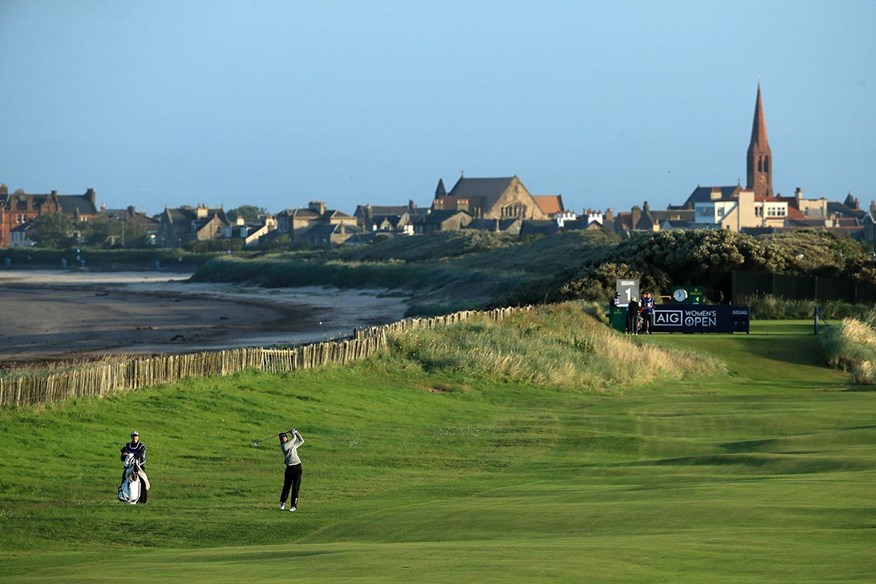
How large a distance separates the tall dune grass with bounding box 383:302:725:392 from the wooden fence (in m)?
1.29

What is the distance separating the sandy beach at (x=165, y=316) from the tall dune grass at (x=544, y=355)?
1185 cm

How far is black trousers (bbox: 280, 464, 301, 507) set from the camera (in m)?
17.9

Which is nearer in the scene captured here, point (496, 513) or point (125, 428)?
point (496, 513)

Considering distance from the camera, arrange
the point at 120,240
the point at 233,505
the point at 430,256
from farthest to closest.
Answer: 1. the point at 120,240
2. the point at 430,256
3. the point at 233,505

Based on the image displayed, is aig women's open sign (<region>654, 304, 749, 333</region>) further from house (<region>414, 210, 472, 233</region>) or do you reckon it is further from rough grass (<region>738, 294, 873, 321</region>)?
house (<region>414, 210, 472, 233</region>)

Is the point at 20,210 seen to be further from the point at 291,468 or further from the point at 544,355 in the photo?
the point at 291,468

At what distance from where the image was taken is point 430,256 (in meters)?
122

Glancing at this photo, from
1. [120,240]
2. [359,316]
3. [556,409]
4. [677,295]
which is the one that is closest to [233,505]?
[556,409]

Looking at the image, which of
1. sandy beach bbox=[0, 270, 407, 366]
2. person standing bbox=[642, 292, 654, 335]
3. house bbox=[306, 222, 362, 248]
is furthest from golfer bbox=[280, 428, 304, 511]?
house bbox=[306, 222, 362, 248]

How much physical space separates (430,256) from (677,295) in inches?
2712

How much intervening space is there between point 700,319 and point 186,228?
475 feet

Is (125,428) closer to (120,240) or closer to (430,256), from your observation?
(430,256)

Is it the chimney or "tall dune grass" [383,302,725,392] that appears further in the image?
the chimney

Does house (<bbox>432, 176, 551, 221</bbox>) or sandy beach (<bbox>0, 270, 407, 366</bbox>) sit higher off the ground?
house (<bbox>432, 176, 551, 221</bbox>)
